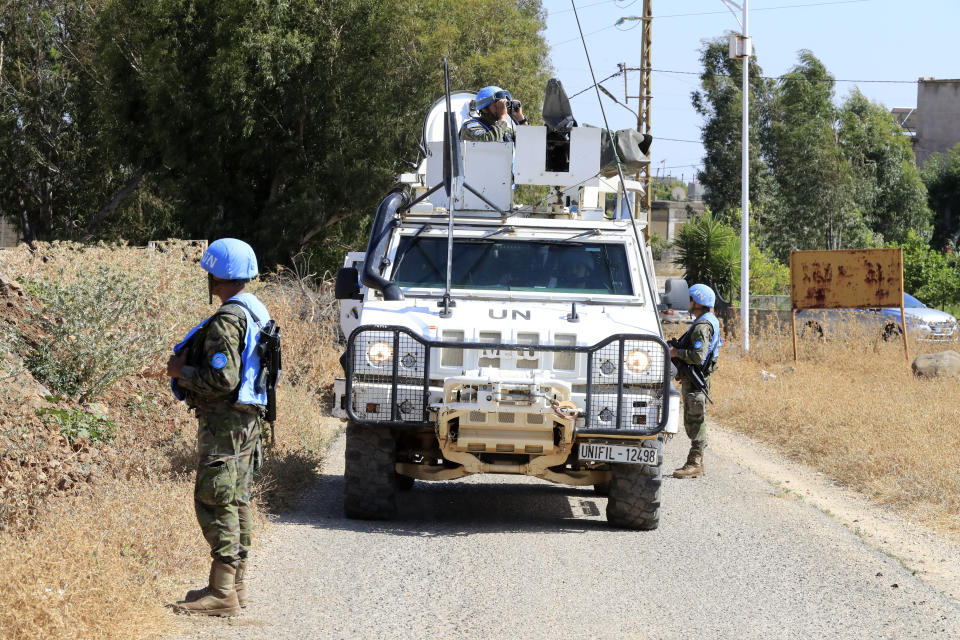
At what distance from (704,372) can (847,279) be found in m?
9.27

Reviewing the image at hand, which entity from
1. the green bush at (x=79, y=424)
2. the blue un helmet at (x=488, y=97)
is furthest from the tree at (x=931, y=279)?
the green bush at (x=79, y=424)

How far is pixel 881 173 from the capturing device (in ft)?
155

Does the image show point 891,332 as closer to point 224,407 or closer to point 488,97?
point 488,97

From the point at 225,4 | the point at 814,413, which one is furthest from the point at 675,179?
the point at 814,413

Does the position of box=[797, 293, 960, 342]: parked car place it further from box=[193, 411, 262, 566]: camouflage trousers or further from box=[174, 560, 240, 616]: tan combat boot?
box=[174, 560, 240, 616]: tan combat boot

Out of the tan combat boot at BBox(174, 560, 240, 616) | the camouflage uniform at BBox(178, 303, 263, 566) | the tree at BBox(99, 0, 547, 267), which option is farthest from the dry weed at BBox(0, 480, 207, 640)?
the tree at BBox(99, 0, 547, 267)

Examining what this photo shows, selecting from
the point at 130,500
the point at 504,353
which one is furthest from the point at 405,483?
the point at 130,500

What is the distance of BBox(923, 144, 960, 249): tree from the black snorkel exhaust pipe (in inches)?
1895

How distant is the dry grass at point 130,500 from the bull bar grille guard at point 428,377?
1144 millimetres

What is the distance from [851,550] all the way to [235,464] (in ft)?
14.1

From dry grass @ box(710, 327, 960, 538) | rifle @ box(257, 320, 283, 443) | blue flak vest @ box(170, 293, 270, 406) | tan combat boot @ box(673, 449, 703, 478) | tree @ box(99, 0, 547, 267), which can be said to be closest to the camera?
blue flak vest @ box(170, 293, 270, 406)

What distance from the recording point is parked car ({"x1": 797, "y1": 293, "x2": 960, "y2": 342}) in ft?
64.9

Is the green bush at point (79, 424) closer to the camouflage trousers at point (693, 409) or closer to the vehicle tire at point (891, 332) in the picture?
the camouflage trousers at point (693, 409)

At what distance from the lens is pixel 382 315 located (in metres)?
8.01
